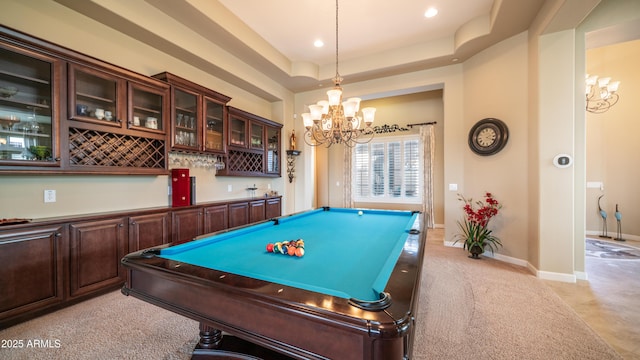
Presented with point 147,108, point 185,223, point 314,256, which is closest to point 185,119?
point 147,108

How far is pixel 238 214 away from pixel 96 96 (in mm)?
2216

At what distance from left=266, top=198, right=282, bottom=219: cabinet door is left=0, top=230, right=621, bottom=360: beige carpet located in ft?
7.98

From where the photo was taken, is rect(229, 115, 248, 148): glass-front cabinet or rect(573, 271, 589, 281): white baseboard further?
rect(229, 115, 248, 148): glass-front cabinet

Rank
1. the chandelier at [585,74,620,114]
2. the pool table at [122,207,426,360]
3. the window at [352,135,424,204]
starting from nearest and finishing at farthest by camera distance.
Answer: the pool table at [122,207,426,360]
the chandelier at [585,74,620,114]
the window at [352,135,424,204]

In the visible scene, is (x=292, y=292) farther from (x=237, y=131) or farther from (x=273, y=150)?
(x=273, y=150)

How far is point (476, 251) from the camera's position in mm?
3697

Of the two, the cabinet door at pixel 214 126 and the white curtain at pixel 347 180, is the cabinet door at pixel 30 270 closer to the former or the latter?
the cabinet door at pixel 214 126

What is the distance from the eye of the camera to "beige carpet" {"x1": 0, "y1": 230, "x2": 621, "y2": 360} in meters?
1.71

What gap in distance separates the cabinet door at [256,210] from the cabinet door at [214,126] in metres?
1.06

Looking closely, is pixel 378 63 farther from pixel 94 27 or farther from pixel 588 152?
pixel 588 152

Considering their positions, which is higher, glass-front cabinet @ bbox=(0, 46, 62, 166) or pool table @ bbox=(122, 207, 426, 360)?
glass-front cabinet @ bbox=(0, 46, 62, 166)

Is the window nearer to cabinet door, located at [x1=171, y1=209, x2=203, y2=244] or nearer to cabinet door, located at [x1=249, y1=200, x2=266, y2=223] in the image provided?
cabinet door, located at [x1=249, y1=200, x2=266, y2=223]

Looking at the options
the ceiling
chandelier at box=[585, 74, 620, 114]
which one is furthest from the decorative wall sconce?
chandelier at box=[585, 74, 620, 114]

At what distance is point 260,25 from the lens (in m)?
3.53
